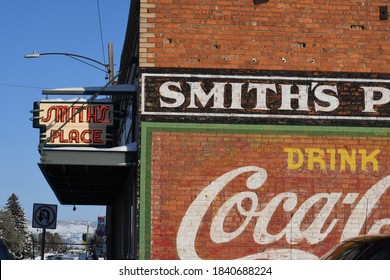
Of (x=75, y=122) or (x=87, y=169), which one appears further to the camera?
(x=87, y=169)

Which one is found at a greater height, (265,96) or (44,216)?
(265,96)

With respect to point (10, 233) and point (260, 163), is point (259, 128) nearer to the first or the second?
point (260, 163)

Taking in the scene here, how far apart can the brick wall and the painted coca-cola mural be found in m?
0.32

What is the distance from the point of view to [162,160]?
17172mm

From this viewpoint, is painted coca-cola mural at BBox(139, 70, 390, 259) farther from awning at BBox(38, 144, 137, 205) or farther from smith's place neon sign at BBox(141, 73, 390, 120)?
awning at BBox(38, 144, 137, 205)

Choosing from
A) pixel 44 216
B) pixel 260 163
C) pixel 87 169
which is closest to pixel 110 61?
pixel 44 216

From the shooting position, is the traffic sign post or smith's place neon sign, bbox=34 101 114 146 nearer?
smith's place neon sign, bbox=34 101 114 146

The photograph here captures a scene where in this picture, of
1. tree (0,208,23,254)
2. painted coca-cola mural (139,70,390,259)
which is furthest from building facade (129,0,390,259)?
tree (0,208,23,254)

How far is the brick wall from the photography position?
1752cm

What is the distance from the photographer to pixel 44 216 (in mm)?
22391

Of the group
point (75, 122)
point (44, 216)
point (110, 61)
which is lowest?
point (44, 216)

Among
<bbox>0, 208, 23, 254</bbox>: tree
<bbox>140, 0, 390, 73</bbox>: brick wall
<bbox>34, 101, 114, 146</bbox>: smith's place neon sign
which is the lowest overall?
<bbox>0, 208, 23, 254</bbox>: tree

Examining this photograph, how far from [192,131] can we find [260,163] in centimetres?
154

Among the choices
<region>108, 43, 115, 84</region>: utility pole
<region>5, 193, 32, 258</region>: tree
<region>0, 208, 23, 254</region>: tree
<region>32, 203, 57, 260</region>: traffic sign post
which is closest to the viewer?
<region>32, 203, 57, 260</region>: traffic sign post
